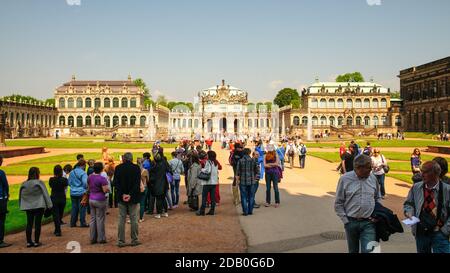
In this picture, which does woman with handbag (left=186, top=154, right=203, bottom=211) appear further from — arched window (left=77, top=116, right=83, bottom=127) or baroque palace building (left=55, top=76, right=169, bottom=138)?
arched window (left=77, top=116, right=83, bottom=127)

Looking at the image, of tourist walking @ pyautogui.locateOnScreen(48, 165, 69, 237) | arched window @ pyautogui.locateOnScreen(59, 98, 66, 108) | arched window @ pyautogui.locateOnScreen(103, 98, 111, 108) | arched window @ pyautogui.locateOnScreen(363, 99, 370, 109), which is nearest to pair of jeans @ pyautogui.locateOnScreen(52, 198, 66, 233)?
tourist walking @ pyautogui.locateOnScreen(48, 165, 69, 237)

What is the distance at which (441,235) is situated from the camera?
227 inches

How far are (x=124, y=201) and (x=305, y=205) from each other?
6863mm

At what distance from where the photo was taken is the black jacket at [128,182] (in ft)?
29.9

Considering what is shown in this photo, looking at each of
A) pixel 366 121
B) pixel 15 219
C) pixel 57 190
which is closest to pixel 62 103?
pixel 366 121

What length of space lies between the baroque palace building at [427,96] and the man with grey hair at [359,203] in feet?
254

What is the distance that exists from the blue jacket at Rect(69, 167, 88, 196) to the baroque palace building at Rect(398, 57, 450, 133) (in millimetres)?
75767

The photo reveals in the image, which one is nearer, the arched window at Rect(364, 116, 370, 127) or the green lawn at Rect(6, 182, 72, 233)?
the green lawn at Rect(6, 182, 72, 233)

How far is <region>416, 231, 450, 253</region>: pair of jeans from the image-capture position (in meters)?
5.77

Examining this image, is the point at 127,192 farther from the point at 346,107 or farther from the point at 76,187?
the point at 346,107

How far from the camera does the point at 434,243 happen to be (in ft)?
19.2

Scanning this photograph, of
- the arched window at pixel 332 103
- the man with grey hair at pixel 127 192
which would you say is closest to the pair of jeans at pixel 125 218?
the man with grey hair at pixel 127 192

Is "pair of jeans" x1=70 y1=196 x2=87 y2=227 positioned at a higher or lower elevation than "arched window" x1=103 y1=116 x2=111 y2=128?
lower
